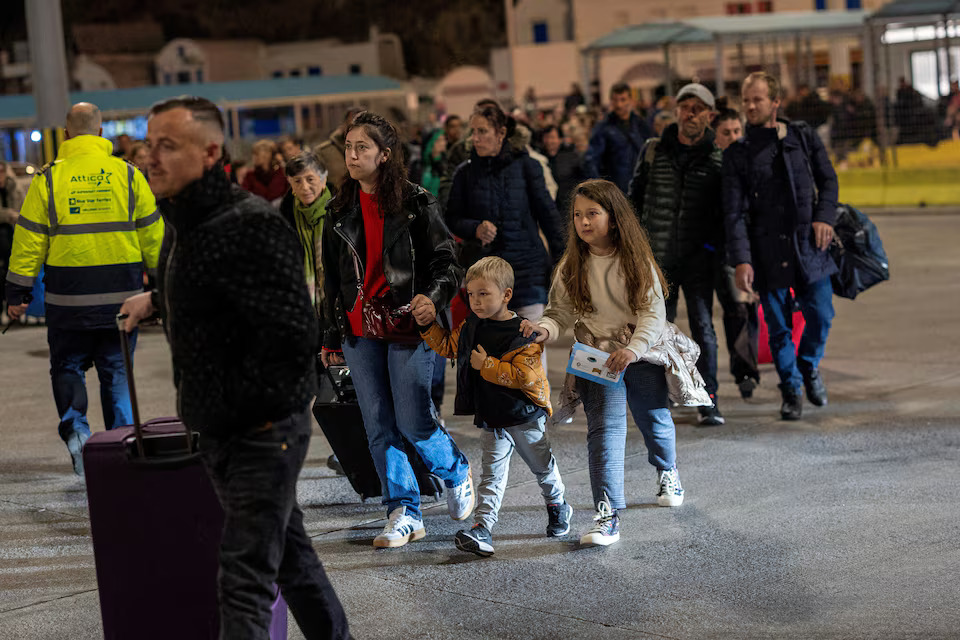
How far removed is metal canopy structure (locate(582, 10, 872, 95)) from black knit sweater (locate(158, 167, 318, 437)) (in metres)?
22.3

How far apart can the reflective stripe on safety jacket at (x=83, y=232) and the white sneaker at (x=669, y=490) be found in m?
2.97

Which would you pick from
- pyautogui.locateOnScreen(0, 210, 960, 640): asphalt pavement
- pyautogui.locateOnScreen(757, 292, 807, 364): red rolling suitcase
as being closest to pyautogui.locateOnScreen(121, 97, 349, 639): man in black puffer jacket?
pyautogui.locateOnScreen(0, 210, 960, 640): asphalt pavement

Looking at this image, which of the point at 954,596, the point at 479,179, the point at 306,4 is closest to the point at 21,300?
the point at 479,179

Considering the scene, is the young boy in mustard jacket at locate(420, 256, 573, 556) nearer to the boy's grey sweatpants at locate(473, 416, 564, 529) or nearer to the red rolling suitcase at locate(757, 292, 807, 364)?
the boy's grey sweatpants at locate(473, 416, 564, 529)

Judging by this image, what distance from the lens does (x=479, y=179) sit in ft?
26.0

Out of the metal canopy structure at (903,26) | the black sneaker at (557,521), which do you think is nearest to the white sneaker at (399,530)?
the black sneaker at (557,521)

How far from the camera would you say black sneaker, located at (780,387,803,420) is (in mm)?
8320

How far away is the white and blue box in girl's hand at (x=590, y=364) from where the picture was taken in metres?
5.99

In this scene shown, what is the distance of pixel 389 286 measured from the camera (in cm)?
589

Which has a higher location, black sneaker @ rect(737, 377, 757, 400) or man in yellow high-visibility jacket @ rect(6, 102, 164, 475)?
man in yellow high-visibility jacket @ rect(6, 102, 164, 475)

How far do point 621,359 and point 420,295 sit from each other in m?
0.90

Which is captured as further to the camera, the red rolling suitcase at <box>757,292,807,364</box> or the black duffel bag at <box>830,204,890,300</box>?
the red rolling suitcase at <box>757,292,807,364</box>

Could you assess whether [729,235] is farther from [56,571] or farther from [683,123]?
[56,571]

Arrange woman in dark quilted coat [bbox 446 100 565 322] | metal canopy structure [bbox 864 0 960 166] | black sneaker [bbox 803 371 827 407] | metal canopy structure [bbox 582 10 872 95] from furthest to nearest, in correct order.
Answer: metal canopy structure [bbox 582 10 872 95]
metal canopy structure [bbox 864 0 960 166]
black sneaker [bbox 803 371 827 407]
woman in dark quilted coat [bbox 446 100 565 322]
